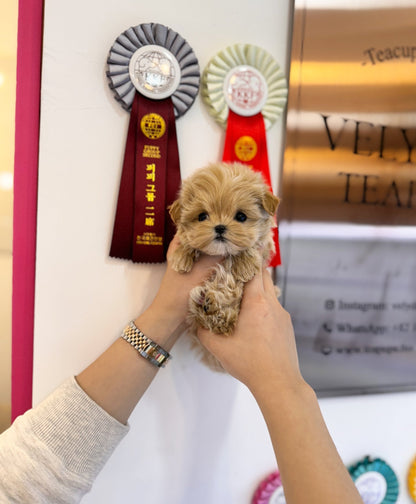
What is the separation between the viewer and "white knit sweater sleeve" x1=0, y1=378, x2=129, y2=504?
2.04ft

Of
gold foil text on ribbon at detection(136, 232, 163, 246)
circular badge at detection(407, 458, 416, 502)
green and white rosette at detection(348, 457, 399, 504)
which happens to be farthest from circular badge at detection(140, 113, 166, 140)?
circular badge at detection(407, 458, 416, 502)

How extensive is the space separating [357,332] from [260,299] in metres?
0.49

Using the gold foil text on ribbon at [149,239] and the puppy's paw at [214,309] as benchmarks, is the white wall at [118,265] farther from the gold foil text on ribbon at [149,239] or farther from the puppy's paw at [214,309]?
the puppy's paw at [214,309]

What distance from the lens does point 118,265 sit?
0.86 meters

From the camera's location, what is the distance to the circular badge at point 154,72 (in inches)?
31.1

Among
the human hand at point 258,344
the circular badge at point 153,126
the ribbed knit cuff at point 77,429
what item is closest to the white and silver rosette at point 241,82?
the circular badge at point 153,126

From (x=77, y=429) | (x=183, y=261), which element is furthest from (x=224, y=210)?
(x=77, y=429)

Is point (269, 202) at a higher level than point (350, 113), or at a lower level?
lower

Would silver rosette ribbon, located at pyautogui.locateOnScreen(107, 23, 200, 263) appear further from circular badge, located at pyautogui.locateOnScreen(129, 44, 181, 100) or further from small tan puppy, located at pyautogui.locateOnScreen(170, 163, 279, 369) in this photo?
small tan puppy, located at pyautogui.locateOnScreen(170, 163, 279, 369)

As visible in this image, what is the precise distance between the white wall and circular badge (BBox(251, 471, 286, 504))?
0.8 inches

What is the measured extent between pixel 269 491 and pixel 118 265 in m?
0.80

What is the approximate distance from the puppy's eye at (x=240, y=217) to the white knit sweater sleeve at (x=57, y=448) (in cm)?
51

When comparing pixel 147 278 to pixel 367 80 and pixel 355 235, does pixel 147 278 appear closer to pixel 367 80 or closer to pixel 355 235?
pixel 355 235

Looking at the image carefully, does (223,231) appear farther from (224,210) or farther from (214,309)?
(214,309)
